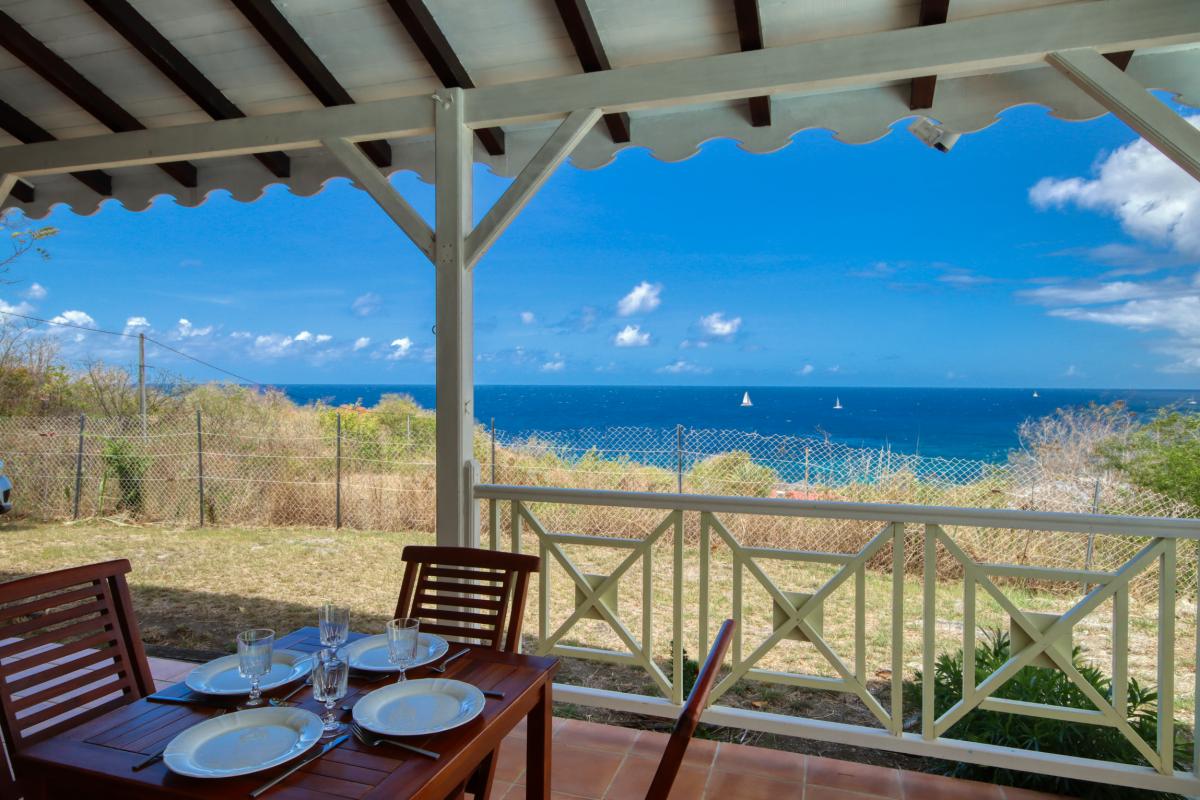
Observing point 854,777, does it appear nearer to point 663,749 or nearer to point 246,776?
point 663,749

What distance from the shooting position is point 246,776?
1.16 metres

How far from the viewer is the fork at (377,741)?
4.09 feet

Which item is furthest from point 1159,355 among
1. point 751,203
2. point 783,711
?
point 783,711

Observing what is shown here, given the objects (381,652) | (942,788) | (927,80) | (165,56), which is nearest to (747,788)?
(942,788)

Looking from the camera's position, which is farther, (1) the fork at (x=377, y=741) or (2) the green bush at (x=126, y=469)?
(2) the green bush at (x=126, y=469)

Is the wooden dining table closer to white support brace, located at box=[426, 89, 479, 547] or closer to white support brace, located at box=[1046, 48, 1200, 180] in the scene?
white support brace, located at box=[426, 89, 479, 547]

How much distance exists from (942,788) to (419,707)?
1918mm

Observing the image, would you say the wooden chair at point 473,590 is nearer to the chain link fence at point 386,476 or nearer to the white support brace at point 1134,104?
the white support brace at point 1134,104

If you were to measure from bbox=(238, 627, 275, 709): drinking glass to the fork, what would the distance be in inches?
9.4

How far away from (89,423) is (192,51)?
6619 mm

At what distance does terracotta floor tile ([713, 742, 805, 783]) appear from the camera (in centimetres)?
247

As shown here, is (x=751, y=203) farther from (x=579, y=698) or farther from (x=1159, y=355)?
(x=579, y=698)

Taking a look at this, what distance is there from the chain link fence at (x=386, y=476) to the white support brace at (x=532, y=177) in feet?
12.7

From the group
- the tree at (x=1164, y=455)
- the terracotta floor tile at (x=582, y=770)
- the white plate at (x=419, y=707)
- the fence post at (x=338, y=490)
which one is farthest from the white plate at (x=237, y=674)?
the tree at (x=1164, y=455)
